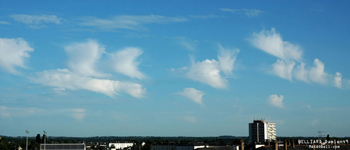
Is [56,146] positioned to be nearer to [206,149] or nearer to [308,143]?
[206,149]

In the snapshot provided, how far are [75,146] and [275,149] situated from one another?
74.4m

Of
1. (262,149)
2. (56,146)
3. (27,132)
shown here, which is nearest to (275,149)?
(262,149)

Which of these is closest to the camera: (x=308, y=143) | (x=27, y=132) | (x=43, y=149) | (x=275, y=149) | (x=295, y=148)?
(x=275, y=149)

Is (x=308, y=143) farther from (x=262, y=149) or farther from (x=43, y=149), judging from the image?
(x=43, y=149)

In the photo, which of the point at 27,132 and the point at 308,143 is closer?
the point at 27,132

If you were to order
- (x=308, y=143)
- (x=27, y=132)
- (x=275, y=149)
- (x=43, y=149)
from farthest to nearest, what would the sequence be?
(x=308, y=143)
(x=27, y=132)
(x=43, y=149)
(x=275, y=149)

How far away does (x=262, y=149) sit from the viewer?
176 metres

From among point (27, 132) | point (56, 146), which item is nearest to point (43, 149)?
point (56, 146)

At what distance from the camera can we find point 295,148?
575 ft

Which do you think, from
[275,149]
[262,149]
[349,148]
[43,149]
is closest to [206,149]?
[262,149]

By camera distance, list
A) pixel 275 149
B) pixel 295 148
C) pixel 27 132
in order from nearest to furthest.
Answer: pixel 275 149 → pixel 27 132 → pixel 295 148

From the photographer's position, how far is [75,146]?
151125mm

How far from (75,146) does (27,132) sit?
24.8 metres

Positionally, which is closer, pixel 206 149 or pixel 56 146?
pixel 56 146
